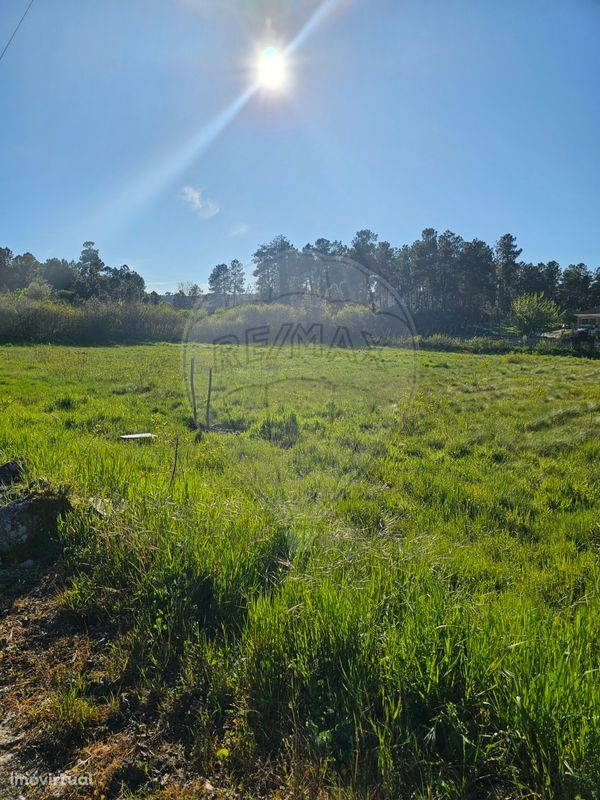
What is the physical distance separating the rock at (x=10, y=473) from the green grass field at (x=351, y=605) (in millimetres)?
270

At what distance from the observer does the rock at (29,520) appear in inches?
125

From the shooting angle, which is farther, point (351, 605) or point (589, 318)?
point (589, 318)

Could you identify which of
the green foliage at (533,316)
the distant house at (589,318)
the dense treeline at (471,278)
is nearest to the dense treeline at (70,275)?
the dense treeline at (471,278)

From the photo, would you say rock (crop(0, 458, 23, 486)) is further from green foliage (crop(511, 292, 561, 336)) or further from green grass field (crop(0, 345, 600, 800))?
green foliage (crop(511, 292, 561, 336))

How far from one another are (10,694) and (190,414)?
777cm

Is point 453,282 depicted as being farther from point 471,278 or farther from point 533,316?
point 533,316

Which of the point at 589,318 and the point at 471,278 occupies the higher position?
the point at 471,278

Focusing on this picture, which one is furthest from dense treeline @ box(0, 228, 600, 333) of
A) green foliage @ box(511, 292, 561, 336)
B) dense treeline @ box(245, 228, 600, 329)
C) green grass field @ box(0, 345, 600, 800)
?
green grass field @ box(0, 345, 600, 800)

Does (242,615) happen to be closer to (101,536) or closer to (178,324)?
(101,536)

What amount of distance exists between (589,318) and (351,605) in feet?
227

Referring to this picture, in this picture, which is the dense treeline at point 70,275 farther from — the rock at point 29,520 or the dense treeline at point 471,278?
the rock at point 29,520

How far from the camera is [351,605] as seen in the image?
2.34 m

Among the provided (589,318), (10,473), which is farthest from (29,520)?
(589,318)

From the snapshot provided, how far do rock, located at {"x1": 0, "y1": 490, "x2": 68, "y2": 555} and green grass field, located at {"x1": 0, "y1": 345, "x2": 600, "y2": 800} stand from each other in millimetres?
177
